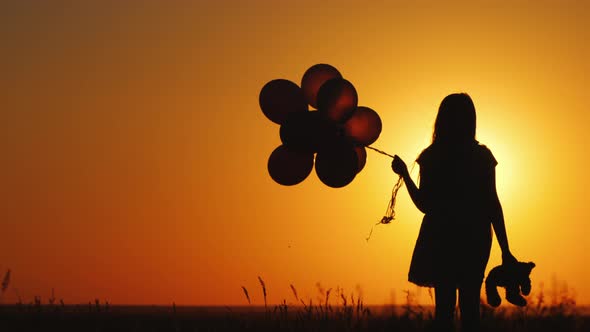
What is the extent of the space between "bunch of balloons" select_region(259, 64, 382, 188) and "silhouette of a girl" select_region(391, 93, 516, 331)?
1.28m

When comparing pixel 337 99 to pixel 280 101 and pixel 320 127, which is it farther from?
pixel 280 101

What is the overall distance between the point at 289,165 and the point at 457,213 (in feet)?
6.00

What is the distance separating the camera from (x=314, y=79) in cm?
752

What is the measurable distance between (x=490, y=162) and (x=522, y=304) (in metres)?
1.00

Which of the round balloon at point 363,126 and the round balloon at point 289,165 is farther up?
the round balloon at point 363,126

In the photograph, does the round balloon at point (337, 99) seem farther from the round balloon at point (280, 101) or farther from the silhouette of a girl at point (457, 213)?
the silhouette of a girl at point (457, 213)

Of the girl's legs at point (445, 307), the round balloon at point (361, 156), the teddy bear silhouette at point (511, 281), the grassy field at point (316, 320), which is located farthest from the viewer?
the round balloon at point (361, 156)

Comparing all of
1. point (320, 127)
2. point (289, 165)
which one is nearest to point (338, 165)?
point (320, 127)

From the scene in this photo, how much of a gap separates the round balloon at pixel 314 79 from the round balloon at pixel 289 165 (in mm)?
439

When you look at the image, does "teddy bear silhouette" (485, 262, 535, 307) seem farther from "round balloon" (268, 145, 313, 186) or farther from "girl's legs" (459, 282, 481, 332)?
"round balloon" (268, 145, 313, 186)

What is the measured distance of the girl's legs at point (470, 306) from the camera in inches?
230

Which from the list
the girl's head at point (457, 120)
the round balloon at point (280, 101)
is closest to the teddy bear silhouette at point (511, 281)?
the girl's head at point (457, 120)

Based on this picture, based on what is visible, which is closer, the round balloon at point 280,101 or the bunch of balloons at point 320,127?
the bunch of balloons at point 320,127

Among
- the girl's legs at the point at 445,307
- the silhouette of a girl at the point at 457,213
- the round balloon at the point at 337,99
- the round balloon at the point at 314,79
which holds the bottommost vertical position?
the girl's legs at the point at 445,307
